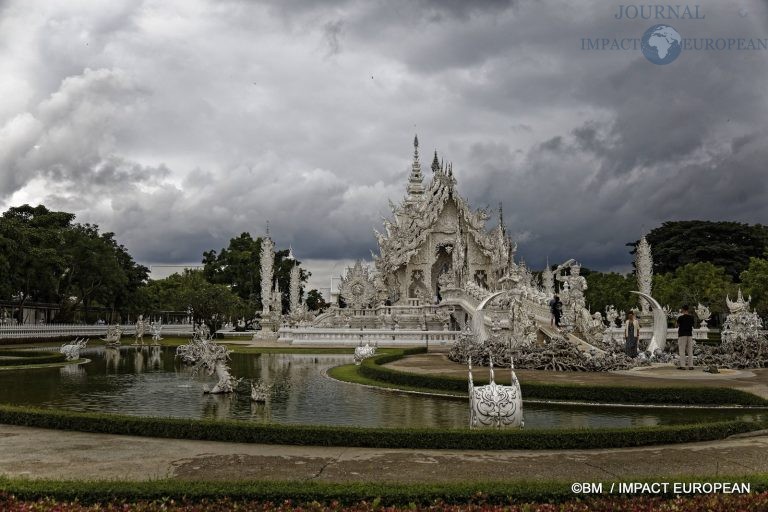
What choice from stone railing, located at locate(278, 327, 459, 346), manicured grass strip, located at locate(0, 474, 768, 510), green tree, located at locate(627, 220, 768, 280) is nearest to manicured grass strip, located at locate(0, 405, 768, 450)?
manicured grass strip, located at locate(0, 474, 768, 510)

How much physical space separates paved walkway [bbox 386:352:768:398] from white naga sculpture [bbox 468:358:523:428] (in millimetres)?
6559

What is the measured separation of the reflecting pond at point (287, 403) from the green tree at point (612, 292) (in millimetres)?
51758

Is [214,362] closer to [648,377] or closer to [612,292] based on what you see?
[648,377]

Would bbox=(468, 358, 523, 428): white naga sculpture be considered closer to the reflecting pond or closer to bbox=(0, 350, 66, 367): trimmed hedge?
the reflecting pond

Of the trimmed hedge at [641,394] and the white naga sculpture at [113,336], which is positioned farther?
the white naga sculpture at [113,336]

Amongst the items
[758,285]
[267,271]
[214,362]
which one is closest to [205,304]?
[267,271]

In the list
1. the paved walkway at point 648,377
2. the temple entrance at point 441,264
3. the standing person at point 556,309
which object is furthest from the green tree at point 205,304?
the paved walkway at point 648,377

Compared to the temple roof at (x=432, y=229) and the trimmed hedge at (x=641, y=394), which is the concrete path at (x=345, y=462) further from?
the temple roof at (x=432, y=229)

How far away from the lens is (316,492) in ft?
22.9

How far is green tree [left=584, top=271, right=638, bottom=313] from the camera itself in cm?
6662

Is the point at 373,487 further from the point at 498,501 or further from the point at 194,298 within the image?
the point at 194,298

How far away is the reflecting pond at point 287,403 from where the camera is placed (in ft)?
43.7

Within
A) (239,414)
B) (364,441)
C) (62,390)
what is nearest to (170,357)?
(62,390)

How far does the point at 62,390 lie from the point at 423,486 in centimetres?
1456
